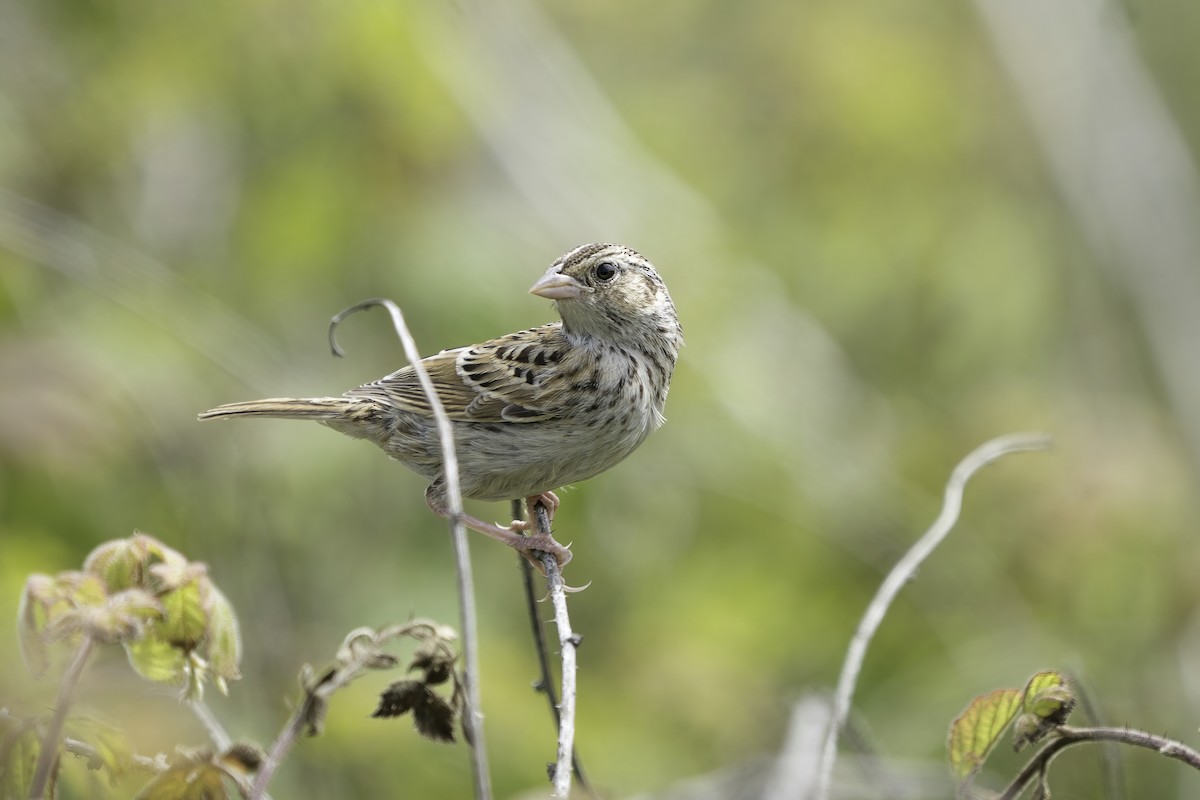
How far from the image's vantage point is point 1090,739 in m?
2.18

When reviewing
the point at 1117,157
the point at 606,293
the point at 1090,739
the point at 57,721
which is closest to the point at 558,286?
the point at 606,293

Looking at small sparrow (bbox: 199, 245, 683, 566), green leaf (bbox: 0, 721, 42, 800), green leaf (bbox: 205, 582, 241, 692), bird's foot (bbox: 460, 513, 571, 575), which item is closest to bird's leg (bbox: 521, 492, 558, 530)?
small sparrow (bbox: 199, 245, 683, 566)

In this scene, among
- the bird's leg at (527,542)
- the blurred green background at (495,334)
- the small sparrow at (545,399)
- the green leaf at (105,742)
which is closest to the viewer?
the green leaf at (105,742)

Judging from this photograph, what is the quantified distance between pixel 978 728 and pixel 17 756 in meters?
1.58

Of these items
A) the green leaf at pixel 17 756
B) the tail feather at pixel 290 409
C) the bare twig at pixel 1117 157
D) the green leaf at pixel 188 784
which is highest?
the bare twig at pixel 1117 157

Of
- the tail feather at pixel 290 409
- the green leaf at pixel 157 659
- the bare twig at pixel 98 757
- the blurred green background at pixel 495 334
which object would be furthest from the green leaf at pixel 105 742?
the tail feather at pixel 290 409

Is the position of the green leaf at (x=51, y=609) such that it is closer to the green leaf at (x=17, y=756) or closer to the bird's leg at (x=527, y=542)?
the green leaf at (x=17, y=756)

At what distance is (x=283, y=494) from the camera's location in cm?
560

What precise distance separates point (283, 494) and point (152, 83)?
1830 mm

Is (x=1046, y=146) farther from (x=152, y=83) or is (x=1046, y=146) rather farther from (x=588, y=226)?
(x=152, y=83)

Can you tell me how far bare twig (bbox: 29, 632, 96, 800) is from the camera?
1809mm

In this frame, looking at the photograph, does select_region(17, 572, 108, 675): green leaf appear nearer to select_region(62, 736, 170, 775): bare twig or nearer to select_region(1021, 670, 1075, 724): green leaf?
select_region(62, 736, 170, 775): bare twig

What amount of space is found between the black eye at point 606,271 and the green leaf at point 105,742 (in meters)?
2.51

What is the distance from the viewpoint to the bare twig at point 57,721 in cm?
181
